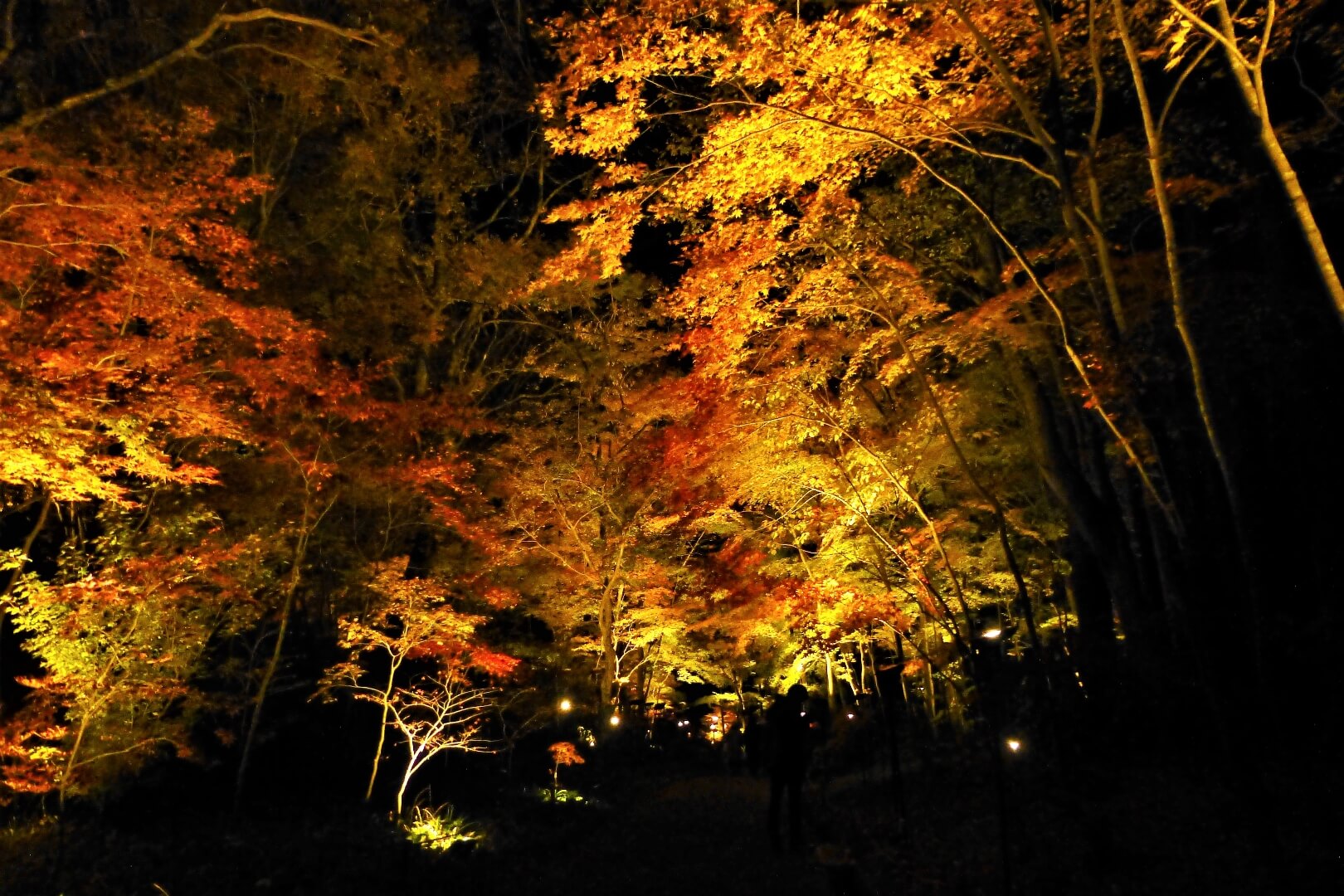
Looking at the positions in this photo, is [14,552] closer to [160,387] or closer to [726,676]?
[160,387]

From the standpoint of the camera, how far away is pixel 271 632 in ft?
39.2

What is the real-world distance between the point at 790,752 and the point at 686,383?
1017cm

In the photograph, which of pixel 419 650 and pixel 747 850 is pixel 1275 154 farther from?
pixel 419 650

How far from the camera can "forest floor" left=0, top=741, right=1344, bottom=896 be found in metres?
5.84

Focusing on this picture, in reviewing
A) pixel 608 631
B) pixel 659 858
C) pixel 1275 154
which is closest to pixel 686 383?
pixel 608 631

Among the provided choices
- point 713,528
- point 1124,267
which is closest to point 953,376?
point 1124,267

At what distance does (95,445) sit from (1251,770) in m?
11.2

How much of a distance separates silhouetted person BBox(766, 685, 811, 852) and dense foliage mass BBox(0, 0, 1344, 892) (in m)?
1.00

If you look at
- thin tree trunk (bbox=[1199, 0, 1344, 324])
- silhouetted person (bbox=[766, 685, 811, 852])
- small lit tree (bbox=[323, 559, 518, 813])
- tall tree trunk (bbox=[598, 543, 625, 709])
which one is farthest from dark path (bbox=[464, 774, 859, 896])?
thin tree trunk (bbox=[1199, 0, 1344, 324])

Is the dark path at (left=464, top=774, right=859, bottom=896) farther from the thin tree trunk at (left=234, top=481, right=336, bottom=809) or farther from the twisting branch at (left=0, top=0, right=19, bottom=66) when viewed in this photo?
the twisting branch at (left=0, top=0, right=19, bottom=66)

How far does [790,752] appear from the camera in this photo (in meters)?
7.40

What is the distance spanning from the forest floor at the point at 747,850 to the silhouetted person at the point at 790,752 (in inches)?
13.5

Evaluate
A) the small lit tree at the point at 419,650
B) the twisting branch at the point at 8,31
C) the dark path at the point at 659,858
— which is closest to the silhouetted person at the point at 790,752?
the dark path at the point at 659,858

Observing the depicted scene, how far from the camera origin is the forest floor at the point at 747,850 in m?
5.84
